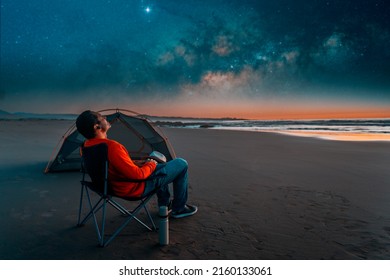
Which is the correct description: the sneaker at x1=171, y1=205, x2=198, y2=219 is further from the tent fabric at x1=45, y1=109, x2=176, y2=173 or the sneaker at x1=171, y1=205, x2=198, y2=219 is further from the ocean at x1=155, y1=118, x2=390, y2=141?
the ocean at x1=155, y1=118, x2=390, y2=141

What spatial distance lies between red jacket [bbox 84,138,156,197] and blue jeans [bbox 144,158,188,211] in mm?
177

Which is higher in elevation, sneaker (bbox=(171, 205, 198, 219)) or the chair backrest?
the chair backrest

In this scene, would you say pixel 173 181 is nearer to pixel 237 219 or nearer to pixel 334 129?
pixel 237 219

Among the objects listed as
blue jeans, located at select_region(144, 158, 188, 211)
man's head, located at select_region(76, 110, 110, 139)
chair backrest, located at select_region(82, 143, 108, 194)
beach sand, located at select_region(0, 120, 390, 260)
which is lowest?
beach sand, located at select_region(0, 120, 390, 260)

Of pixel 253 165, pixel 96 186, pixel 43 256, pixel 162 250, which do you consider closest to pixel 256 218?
pixel 162 250

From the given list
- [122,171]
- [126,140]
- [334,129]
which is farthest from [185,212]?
[334,129]

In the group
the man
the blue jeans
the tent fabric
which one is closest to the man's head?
the man

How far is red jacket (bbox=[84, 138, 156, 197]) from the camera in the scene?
3400mm

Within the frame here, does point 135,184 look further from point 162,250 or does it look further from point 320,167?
point 320,167

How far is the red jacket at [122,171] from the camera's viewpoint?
11.2 ft

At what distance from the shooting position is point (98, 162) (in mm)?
3414

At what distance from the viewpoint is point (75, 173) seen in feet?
26.0
